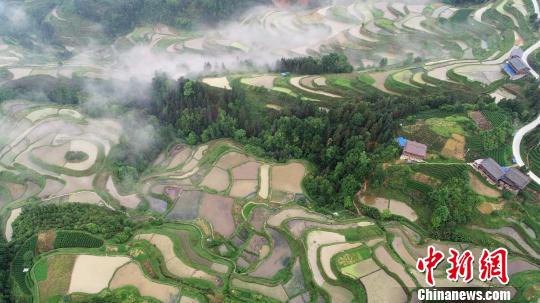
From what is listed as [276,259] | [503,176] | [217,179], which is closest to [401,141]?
[503,176]

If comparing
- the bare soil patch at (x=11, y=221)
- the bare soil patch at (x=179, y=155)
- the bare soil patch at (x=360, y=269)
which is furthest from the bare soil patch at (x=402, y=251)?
the bare soil patch at (x=11, y=221)

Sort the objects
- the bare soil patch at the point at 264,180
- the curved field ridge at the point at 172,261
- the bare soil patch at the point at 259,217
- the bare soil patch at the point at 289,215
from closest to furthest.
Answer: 1. the curved field ridge at the point at 172,261
2. the bare soil patch at the point at 289,215
3. the bare soil patch at the point at 259,217
4. the bare soil patch at the point at 264,180

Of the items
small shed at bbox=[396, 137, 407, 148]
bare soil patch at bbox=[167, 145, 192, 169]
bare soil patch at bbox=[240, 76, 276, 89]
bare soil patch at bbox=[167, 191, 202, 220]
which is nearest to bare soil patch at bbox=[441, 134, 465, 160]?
small shed at bbox=[396, 137, 407, 148]

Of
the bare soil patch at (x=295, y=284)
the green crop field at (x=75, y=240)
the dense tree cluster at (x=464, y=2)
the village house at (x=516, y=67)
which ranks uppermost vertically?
the dense tree cluster at (x=464, y=2)

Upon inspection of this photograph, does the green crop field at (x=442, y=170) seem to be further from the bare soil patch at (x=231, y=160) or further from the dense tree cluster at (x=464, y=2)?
the dense tree cluster at (x=464, y=2)

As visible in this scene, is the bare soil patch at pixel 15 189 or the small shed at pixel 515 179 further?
the bare soil patch at pixel 15 189

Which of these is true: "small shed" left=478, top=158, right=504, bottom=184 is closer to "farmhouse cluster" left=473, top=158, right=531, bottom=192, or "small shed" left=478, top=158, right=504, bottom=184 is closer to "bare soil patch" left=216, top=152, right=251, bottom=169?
"farmhouse cluster" left=473, top=158, right=531, bottom=192
